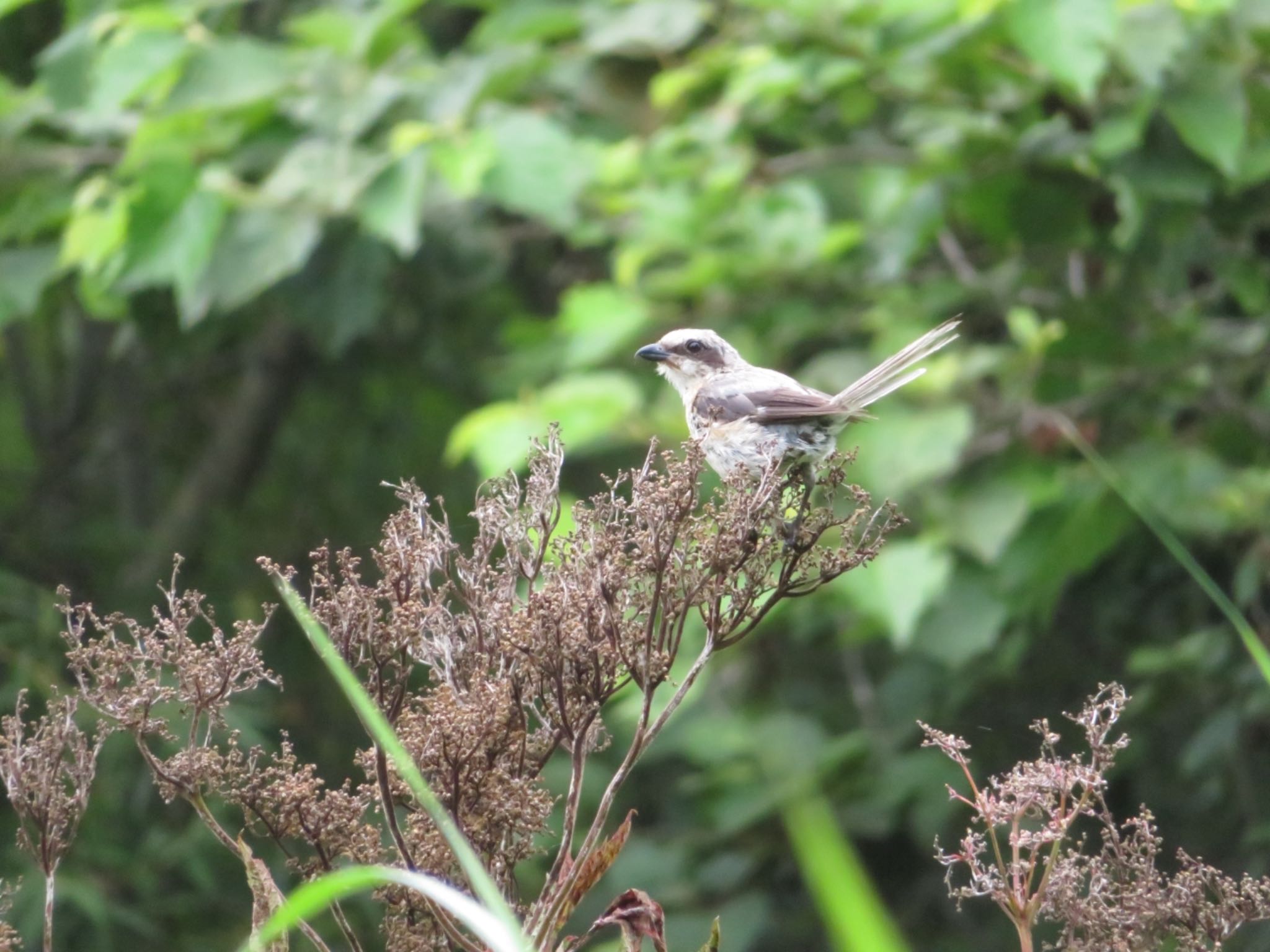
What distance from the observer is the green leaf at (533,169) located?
17.3 ft

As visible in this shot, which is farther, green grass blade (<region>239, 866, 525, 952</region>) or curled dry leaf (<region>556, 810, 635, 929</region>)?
curled dry leaf (<region>556, 810, 635, 929</region>)

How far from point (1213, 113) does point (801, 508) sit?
112 inches

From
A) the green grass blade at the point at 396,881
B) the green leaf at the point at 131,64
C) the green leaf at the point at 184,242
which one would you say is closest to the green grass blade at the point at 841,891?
the green grass blade at the point at 396,881

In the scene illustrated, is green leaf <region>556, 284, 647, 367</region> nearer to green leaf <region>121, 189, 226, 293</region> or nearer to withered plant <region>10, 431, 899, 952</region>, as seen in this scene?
green leaf <region>121, 189, 226, 293</region>

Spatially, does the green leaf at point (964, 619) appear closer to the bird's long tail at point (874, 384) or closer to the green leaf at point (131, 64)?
the bird's long tail at point (874, 384)

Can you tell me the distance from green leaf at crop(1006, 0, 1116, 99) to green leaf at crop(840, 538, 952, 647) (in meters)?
1.63

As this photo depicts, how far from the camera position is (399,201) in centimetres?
511

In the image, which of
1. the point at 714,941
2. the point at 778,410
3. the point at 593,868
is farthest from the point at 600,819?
the point at 778,410

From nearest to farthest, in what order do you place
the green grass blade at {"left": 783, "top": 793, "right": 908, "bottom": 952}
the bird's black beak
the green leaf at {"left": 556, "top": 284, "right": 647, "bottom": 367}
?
the green grass blade at {"left": 783, "top": 793, "right": 908, "bottom": 952} → the bird's black beak → the green leaf at {"left": 556, "top": 284, "right": 647, "bottom": 367}

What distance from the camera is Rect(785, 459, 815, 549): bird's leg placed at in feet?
7.82

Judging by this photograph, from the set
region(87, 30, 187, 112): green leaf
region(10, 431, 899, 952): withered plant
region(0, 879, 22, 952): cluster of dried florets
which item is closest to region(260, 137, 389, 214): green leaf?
region(87, 30, 187, 112): green leaf

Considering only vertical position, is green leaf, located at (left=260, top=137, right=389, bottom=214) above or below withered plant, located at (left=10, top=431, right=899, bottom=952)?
below

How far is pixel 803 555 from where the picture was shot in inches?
92.2

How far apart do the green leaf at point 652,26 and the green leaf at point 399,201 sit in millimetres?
963
